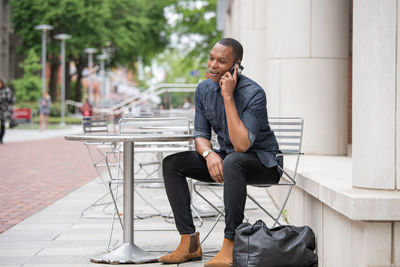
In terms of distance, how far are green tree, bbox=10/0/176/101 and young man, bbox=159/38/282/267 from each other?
125 ft

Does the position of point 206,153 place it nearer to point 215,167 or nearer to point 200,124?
point 215,167

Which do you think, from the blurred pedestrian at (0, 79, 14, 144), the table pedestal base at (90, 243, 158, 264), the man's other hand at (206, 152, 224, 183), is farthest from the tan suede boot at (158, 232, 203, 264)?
the blurred pedestrian at (0, 79, 14, 144)

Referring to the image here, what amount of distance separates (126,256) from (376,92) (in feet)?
7.17

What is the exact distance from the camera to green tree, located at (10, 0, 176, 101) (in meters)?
42.0

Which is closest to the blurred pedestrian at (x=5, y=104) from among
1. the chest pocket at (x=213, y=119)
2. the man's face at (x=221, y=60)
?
the chest pocket at (x=213, y=119)

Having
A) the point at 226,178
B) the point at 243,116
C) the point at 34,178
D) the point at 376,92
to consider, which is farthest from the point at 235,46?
the point at 34,178

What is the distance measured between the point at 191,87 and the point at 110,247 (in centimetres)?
1366

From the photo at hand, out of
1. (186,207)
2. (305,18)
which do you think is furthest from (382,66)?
(305,18)

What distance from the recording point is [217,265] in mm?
4387

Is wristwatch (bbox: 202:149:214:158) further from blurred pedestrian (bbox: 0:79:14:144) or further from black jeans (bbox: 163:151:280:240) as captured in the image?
blurred pedestrian (bbox: 0:79:14:144)

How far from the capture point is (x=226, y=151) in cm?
472

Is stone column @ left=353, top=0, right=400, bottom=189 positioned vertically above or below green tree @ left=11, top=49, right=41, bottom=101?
below

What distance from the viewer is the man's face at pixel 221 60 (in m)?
4.61

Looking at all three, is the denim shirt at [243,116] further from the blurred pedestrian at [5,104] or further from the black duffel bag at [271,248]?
the blurred pedestrian at [5,104]
